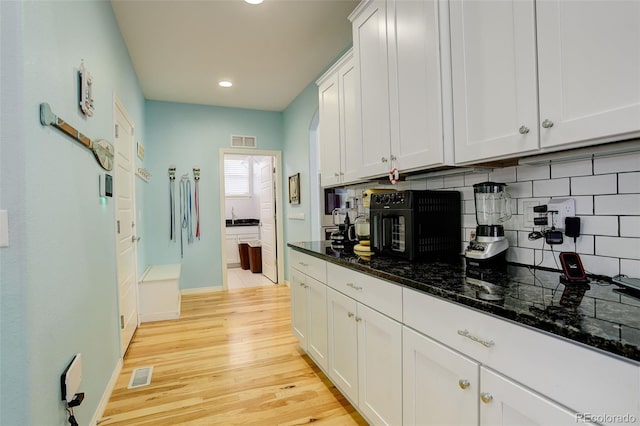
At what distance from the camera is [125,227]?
308 cm

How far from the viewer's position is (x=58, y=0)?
1460mm

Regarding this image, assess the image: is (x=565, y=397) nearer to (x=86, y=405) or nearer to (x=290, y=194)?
(x=86, y=405)

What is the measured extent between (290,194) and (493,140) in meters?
3.86

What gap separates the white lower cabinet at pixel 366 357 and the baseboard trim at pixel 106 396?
1.38m

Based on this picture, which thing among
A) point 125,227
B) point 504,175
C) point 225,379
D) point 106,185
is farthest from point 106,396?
point 504,175

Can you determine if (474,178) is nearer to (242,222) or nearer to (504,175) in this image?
(504,175)

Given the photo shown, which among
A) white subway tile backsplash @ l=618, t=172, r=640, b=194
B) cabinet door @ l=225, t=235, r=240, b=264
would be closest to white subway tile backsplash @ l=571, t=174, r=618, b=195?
white subway tile backsplash @ l=618, t=172, r=640, b=194

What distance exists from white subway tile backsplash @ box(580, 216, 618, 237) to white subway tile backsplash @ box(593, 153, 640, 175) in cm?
18

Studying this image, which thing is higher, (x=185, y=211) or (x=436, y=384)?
(x=185, y=211)

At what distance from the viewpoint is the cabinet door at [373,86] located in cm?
198

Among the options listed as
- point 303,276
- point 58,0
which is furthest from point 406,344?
point 58,0

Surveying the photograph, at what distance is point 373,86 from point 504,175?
0.94 metres

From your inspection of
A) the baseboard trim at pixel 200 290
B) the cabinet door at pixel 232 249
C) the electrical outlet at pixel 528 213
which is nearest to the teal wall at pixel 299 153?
the baseboard trim at pixel 200 290

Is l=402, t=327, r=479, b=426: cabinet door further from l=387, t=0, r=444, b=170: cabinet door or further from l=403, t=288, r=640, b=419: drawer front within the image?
l=387, t=0, r=444, b=170: cabinet door
